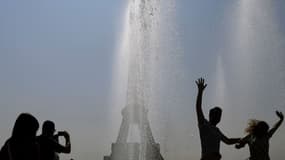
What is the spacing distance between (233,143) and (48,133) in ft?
13.3

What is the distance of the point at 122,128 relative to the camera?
30594 millimetres

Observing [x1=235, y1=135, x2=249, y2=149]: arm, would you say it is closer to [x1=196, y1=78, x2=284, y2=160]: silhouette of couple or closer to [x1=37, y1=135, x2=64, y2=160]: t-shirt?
[x1=196, y1=78, x2=284, y2=160]: silhouette of couple

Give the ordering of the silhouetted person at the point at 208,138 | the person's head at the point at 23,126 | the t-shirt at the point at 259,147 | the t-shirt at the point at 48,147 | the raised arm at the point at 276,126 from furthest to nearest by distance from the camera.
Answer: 1. the raised arm at the point at 276,126
2. the t-shirt at the point at 259,147
3. the t-shirt at the point at 48,147
4. the silhouetted person at the point at 208,138
5. the person's head at the point at 23,126

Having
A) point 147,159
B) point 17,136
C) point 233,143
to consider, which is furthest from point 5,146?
point 147,159

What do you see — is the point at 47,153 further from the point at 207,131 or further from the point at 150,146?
the point at 150,146

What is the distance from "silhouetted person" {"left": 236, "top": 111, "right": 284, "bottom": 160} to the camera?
1049cm

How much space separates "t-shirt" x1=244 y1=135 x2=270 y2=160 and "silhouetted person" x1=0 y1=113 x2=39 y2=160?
16.2 feet

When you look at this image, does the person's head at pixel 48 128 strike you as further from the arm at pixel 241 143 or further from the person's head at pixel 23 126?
the arm at pixel 241 143

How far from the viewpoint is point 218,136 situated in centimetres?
991

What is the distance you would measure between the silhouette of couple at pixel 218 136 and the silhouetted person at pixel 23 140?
11.9ft

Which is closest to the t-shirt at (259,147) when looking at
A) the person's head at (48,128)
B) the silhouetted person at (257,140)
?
the silhouetted person at (257,140)

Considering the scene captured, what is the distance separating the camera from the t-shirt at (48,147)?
32.9 feet

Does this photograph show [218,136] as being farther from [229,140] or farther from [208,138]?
[229,140]

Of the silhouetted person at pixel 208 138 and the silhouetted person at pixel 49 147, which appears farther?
the silhouetted person at pixel 49 147
